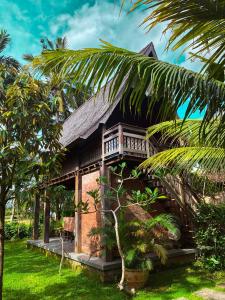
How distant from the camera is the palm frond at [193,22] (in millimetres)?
1806

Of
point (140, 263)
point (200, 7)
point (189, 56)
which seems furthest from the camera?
point (140, 263)

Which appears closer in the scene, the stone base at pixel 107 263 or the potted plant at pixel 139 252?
the potted plant at pixel 139 252

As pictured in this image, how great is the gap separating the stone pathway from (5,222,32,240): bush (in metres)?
15.6

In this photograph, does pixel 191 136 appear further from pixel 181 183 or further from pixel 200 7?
pixel 181 183

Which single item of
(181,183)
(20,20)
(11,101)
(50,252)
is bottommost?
(50,252)

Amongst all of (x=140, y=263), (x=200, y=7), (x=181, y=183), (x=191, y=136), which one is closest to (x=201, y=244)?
(x=181, y=183)

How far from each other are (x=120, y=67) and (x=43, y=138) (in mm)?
3011

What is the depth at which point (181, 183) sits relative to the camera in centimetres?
845

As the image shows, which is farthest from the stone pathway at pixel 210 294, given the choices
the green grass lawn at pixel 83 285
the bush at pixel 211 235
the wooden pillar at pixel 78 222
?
the wooden pillar at pixel 78 222

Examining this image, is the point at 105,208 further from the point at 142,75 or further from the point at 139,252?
the point at 142,75

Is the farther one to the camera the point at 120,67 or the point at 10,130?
the point at 10,130

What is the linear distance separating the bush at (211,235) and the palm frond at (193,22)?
709 cm

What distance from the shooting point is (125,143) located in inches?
317

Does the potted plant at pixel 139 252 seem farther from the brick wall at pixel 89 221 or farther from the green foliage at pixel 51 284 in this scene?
the brick wall at pixel 89 221
